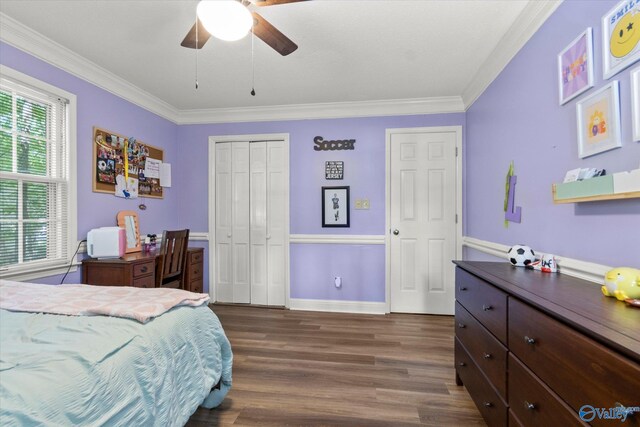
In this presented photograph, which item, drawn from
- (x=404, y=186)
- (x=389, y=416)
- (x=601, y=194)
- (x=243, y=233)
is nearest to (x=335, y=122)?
(x=404, y=186)

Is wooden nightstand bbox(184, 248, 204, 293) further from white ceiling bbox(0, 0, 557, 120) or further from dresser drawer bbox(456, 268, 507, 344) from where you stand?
dresser drawer bbox(456, 268, 507, 344)

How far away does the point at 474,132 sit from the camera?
304 cm

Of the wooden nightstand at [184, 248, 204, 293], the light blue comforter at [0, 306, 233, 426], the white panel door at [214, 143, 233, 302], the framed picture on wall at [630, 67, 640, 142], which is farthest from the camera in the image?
the white panel door at [214, 143, 233, 302]

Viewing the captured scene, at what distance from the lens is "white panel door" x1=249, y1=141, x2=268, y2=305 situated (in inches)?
148

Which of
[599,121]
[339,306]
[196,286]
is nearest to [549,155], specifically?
[599,121]

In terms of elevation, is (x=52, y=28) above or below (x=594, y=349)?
above

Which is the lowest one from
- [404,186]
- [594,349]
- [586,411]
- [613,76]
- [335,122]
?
[586,411]

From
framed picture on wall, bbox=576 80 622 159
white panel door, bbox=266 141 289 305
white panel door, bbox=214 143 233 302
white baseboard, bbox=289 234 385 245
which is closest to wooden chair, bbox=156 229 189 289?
white panel door, bbox=214 143 233 302

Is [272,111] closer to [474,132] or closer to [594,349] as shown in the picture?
[474,132]

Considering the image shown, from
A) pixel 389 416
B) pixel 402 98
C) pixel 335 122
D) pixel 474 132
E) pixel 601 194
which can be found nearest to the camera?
pixel 601 194

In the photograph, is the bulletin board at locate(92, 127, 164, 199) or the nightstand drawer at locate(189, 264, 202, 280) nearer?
the bulletin board at locate(92, 127, 164, 199)

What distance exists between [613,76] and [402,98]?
228cm

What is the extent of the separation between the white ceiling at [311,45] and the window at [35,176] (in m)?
0.43

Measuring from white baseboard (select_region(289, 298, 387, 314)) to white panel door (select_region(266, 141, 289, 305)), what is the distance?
9.2 inches
